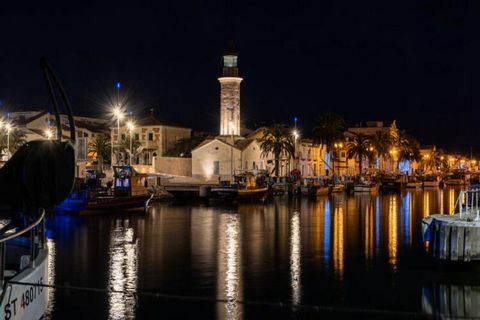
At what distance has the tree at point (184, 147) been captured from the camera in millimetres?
102500

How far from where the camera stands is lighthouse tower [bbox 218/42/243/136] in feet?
320

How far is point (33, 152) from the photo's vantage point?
10805 millimetres

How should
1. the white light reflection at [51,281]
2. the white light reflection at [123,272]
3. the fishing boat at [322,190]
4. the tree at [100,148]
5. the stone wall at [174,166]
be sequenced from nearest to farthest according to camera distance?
the white light reflection at [51,281] < the white light reflection at [123,272] < the fishing boat at [322,190] < the stone wall at [174,166] < the tree at [100,148]

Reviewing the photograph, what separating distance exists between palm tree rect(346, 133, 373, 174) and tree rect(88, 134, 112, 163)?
4216 centimetres

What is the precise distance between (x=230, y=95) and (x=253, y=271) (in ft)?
244

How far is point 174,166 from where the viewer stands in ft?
308

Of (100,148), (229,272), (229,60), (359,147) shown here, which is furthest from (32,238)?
(359,147)

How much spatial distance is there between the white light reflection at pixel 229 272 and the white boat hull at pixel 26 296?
9.54ft

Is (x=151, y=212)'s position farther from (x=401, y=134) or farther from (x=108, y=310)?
(x=401, y=134)

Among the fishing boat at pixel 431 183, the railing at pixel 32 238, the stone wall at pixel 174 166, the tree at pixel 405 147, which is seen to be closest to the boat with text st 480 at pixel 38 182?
the railing at pixel 32 238

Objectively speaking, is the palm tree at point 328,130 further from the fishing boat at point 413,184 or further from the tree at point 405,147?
the tree at point 405,147

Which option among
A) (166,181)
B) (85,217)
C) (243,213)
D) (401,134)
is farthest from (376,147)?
(85,217)

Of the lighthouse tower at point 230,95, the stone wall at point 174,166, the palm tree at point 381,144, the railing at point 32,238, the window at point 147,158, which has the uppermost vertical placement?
the lighthouse tower at point 230,95

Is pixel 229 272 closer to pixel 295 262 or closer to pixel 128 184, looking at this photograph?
pixel 295 262
